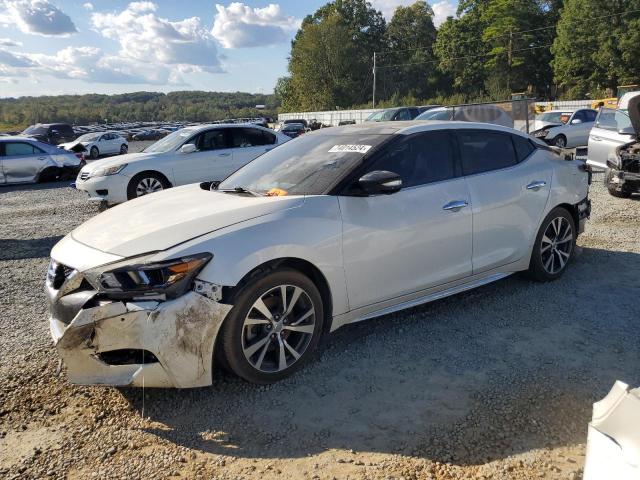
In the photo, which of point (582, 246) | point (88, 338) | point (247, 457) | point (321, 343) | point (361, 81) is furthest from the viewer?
point (361, 81)

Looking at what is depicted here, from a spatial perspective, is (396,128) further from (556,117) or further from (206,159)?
(556,117)

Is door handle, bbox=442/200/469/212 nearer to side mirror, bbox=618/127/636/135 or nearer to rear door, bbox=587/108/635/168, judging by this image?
side mirror, bbox=618/127/636/135

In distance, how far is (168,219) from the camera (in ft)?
11.4

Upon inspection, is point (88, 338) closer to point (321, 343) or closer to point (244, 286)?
point (244, 286)

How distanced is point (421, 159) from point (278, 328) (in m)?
1.79

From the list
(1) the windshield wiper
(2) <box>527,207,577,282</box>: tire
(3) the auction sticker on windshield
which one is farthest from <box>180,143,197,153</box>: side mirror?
(2) <box>527,207,577,282</box>: tire

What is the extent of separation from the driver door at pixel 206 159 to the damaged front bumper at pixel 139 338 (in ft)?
24.3

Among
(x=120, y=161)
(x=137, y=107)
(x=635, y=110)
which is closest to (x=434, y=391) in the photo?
(x=635, y=110)

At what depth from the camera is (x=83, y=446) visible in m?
2.80

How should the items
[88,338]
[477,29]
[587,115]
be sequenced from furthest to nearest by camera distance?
[477,29], [587,115], [88,338]

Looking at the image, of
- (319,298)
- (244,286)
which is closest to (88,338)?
(244,286)

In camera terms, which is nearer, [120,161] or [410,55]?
[120,161]

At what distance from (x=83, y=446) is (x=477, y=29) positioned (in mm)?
77724

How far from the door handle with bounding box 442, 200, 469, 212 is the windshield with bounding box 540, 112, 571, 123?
54.8ft
